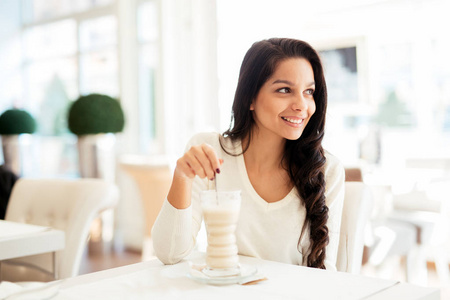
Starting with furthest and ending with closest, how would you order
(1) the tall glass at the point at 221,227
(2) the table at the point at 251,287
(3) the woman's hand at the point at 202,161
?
(3) the woman's hand at the point at 202,161, (1) the tall glass at the point at 221,227, (2) the table at the point at 251,287

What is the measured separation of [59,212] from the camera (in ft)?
7.02

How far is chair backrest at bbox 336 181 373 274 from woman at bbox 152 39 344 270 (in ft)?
0.12

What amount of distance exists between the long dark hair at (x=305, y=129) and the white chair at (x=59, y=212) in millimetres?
639

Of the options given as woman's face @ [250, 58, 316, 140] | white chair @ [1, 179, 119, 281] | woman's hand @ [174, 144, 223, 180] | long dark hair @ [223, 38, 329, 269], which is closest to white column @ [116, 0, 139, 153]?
white chair @ [1, 179, 119, 281]

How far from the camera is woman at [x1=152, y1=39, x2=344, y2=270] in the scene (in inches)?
59.3

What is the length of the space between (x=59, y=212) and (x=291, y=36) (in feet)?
11.4

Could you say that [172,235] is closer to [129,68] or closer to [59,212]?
[59,212]

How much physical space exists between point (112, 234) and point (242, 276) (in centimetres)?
461

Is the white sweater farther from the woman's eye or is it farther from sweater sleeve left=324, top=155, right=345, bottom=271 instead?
the woman's eye

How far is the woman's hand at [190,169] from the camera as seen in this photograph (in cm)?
125

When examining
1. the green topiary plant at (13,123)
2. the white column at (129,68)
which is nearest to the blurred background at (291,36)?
the white column at (129,68)

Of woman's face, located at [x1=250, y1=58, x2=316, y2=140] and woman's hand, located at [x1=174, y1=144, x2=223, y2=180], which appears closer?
woman's hand, located at [x1=174, y1=144, x2=223, y2=180]

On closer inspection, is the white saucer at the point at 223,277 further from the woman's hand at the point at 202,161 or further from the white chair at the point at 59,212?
the white chair at the point at 59,212

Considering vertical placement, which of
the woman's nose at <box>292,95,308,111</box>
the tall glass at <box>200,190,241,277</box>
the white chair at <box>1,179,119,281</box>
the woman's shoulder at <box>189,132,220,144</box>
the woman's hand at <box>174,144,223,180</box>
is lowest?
the white chair at <box>1,179,119,281</box>
